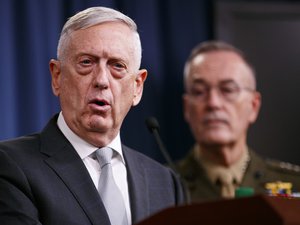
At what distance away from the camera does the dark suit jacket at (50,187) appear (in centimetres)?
130

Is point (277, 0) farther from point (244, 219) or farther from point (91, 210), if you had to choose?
point (244, 219)

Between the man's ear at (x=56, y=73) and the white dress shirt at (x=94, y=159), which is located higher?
the man's ear at (x=56, y=73)

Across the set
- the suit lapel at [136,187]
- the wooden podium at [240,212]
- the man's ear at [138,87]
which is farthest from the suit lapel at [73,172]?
the wooden podium at [240,212]

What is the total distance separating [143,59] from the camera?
2.78 meters

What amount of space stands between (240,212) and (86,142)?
0.61 m

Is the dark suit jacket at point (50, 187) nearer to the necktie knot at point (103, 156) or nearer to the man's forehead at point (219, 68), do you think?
the necktie knot at point (103, 156)

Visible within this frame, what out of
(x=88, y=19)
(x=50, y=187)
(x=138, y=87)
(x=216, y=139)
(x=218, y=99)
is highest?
(x=88, y=19)

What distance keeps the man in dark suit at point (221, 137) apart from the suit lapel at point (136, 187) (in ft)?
2.66

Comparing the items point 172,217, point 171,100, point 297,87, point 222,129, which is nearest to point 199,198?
point 222,129

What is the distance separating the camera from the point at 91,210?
4.49 feet

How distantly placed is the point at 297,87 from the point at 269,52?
0.19m

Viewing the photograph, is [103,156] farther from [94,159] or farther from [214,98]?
[214,98]

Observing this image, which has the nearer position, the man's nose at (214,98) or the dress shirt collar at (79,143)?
the dress shirt collar at (79,143)

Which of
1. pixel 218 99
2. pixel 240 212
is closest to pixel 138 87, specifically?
pixel 240 212
